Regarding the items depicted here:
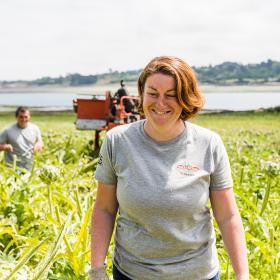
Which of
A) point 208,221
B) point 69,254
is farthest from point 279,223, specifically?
point 208,221

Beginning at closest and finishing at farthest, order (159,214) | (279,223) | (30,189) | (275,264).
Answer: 1. (159,214)
2. (275,264)
3. (279,223)
4. (30,189)

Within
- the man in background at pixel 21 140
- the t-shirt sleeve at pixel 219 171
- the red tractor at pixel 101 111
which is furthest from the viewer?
the red tractor at pixel 101 111

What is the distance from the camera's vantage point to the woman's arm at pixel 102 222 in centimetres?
226

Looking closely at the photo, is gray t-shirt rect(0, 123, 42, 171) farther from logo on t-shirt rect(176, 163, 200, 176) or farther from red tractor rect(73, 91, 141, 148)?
logo on t-shirt rect(176, 163, 200, 176)

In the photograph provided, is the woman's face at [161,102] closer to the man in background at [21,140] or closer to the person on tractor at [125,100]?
the man in background at [21,140]

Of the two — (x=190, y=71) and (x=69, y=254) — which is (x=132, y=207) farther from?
(x=69, y=254)

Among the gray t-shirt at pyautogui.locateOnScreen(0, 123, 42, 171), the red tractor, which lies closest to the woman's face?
the gray t-shirt at pyautogui.locateOnScreen(0, 123, 42, 171)

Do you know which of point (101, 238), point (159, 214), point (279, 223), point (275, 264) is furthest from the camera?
point (279, 223)

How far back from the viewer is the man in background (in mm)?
7195

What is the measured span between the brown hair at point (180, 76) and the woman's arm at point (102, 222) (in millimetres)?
479

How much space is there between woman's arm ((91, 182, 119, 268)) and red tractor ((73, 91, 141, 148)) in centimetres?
859

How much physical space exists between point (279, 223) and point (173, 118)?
105 inches

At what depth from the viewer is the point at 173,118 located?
6.96 feet

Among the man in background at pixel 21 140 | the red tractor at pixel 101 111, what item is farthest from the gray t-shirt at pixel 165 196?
the red tractor at pixel 101 111
